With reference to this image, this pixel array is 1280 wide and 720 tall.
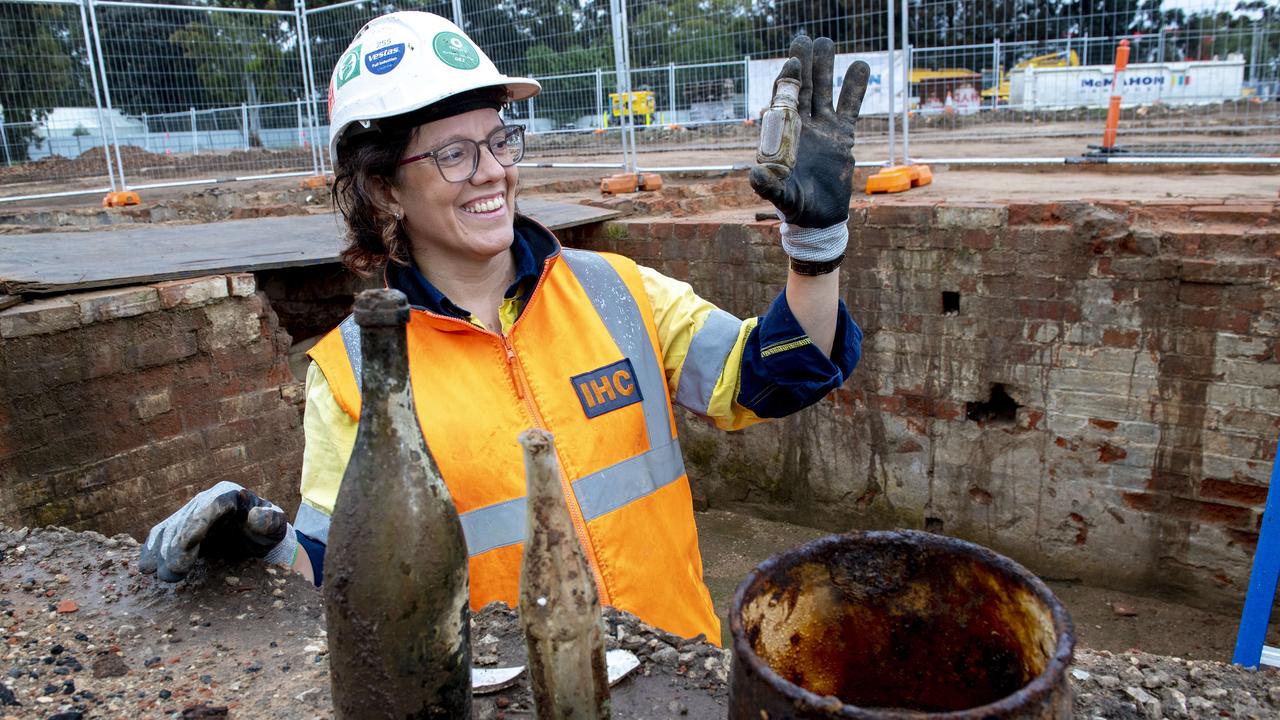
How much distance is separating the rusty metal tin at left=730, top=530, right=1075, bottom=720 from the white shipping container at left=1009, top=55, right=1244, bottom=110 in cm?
1094

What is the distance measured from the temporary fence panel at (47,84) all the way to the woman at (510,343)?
905cm

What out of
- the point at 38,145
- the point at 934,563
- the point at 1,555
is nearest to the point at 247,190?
the point at 38,145


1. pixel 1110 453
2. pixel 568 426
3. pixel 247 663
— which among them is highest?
pixel 568 426

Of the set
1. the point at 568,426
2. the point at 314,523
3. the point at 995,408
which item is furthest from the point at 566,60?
the point at 314,523

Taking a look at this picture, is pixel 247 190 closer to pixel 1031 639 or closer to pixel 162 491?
pixel 162 491

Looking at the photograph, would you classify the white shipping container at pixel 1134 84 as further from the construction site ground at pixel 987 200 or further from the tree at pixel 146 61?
the tree at pixel 146 61

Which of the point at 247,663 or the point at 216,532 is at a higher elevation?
the point at 216,532

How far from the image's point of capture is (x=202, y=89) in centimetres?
1038

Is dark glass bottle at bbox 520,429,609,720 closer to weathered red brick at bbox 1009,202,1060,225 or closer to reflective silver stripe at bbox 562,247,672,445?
reflective silver stripe at bbox 562,247,672,445

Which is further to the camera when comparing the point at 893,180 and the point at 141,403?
the point at 893,180

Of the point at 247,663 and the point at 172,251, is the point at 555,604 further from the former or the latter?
the point at 172,251

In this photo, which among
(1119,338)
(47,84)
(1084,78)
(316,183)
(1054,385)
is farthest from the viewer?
(1084,78)

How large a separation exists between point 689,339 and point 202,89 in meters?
10.3

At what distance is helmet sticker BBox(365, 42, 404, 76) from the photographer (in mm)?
1916
